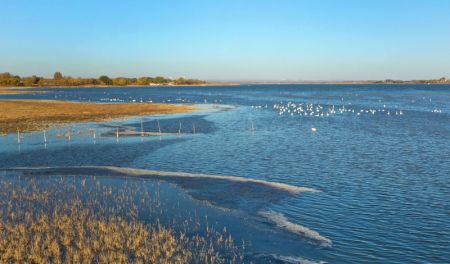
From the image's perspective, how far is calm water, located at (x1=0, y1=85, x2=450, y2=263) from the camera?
15156 mm

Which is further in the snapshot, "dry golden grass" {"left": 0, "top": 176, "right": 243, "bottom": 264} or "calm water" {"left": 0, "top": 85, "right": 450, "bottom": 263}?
"calm water" {"left": 0, "top": 85, "right": 450, "bottom": 263}

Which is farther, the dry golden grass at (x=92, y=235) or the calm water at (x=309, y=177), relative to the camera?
the calm water at (x=309, y=177)

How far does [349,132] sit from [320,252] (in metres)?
34.2

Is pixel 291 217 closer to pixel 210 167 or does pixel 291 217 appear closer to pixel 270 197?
pixel 270 197

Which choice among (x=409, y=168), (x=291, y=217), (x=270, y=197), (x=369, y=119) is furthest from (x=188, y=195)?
(x=369, y=119)

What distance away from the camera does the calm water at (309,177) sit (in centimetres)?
1516

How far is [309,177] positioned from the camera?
2498 centimetres

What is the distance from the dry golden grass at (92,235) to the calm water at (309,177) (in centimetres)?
179

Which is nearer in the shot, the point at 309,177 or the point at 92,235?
the point at 92,235

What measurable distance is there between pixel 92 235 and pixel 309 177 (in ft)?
44.3

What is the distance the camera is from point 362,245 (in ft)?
48.9

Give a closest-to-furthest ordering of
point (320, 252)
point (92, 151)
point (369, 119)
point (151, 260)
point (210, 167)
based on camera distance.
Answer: point (151, 260) < point (320, 252) < point (210, 167) < point (92, 151) < point (369, 119)

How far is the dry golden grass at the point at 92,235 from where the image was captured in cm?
1329

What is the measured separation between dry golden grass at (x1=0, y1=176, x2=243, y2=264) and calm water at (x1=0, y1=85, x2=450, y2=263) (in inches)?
70.4
